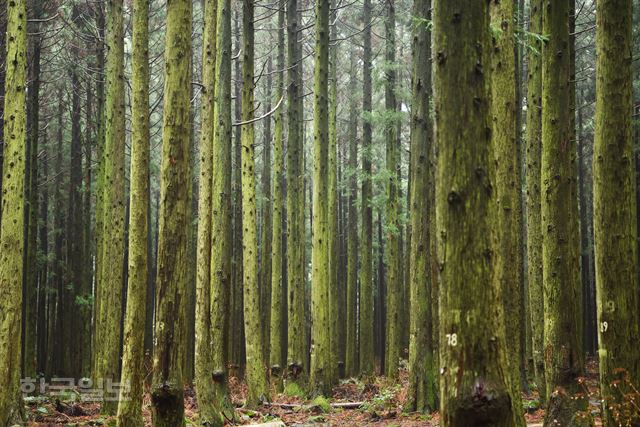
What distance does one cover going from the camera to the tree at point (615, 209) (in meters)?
6.65

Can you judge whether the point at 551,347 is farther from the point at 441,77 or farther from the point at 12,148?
Result: the point at 12,148

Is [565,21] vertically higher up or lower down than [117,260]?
higher up

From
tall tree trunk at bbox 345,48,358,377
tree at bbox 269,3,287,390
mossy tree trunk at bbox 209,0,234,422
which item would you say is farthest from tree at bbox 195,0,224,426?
tall tree trunk at bbox 345,48,358,377

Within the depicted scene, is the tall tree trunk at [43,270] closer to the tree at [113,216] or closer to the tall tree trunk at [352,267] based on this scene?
the tall tree trunk at [352,267]

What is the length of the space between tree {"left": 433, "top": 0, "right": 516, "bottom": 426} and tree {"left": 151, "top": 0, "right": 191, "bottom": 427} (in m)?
4.06

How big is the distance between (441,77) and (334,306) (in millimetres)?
17438

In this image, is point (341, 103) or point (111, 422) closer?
point (111, 422)

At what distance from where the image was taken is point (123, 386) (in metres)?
8.40

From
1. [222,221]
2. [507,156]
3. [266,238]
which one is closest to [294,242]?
[222,221]

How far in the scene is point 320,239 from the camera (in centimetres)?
1554

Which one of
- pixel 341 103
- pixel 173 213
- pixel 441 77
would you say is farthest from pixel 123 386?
pixel 341 103

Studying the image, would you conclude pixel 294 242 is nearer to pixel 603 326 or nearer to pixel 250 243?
pixel 250 243

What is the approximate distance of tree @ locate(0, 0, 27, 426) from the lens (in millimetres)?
10328

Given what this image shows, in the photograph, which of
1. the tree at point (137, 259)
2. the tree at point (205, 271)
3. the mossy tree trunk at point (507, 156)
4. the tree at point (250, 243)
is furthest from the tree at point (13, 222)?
the mossy tree trunk at point (507, 156)
